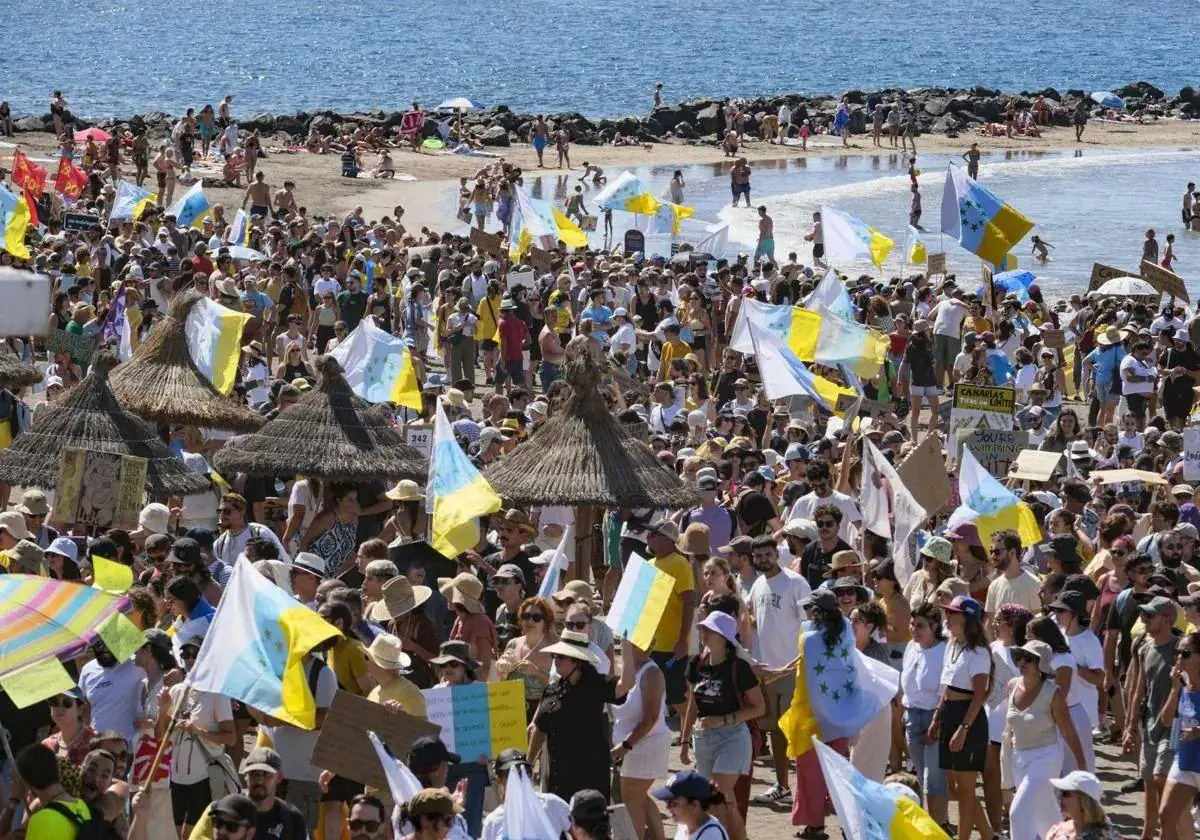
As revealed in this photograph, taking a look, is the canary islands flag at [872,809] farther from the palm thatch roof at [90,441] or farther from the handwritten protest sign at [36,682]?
the palm thatch roof at [90,441]

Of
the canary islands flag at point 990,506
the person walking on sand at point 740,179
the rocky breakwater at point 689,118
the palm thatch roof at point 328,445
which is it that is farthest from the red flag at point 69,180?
the canary islands flag at point 990,506

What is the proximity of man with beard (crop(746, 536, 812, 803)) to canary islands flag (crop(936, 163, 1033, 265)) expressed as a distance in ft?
38.2

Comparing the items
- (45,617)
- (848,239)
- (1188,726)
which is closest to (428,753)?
(45,617)

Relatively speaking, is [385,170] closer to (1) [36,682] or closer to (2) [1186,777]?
(2) [1186,777]

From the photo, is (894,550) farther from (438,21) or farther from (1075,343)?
(438,21)

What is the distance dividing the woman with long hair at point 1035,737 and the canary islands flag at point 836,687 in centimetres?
62

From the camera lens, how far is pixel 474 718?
8.53 metres

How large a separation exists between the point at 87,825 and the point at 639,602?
321cm

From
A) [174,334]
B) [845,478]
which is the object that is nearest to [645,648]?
[845,478]

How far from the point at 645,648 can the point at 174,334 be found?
7661 millimetres

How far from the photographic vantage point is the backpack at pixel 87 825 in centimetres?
729

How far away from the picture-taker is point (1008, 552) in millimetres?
11039

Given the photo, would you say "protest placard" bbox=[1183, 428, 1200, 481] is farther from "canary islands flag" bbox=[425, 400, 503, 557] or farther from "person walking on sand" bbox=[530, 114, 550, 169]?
"person walking on sand" bbox=[530, 114, 550, 169]

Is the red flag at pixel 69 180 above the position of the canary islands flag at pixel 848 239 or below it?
below
